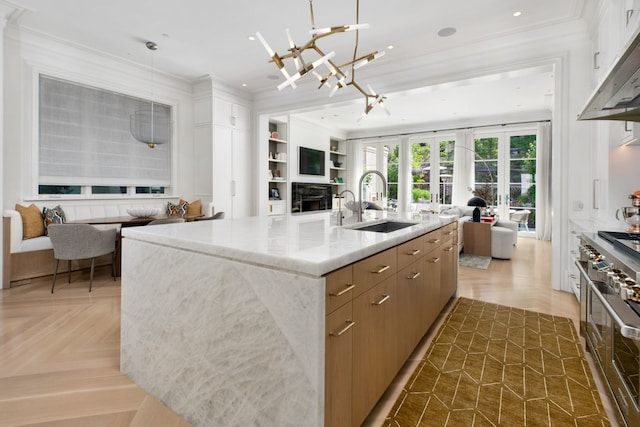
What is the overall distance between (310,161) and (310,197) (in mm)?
961

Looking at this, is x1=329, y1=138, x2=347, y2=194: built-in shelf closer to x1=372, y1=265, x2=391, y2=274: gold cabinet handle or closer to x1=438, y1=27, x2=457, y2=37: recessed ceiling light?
x1=438, y1=27, x2=457, y2=37: recessed ceiling light

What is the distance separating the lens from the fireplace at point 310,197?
7949 millimetres

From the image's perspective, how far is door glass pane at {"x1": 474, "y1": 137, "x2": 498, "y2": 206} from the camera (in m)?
8.29

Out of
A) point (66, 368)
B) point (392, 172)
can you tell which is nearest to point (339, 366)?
point (66, 368)

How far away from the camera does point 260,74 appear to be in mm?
5488

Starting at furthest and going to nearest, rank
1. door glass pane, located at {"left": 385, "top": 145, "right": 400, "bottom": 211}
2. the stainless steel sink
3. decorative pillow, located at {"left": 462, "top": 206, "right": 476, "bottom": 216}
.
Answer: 1. door glass pane, located at {"left": 385, "top": 145, "right": 400, "bottom": 211}
2. decorative pillow, located at {"left": 462, "top": 206, "right": 476, "bottom": 216}
3. the stainless steel sink

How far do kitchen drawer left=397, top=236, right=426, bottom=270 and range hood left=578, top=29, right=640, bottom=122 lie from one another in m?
1.22

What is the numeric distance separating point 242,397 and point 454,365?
54.4 inches

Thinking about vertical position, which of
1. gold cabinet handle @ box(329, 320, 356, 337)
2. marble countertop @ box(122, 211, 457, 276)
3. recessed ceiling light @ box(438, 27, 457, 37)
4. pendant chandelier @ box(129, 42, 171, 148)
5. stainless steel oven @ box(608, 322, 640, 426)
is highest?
recessed ceiling light @ box(438, 27, 457, 37)

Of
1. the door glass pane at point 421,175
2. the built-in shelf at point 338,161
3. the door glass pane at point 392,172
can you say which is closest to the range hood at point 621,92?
the door glass pane at point 421,175

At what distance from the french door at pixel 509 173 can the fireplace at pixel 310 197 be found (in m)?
4.03

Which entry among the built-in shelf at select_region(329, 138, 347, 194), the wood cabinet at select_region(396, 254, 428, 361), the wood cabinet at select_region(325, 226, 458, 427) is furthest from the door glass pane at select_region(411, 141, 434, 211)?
the wood cabinet at select_region(396, 254, 428, 361)

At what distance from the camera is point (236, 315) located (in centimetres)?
127

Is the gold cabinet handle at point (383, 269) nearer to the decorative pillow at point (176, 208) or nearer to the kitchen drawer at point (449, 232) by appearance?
the kitchen drawer at point (449, 232)
